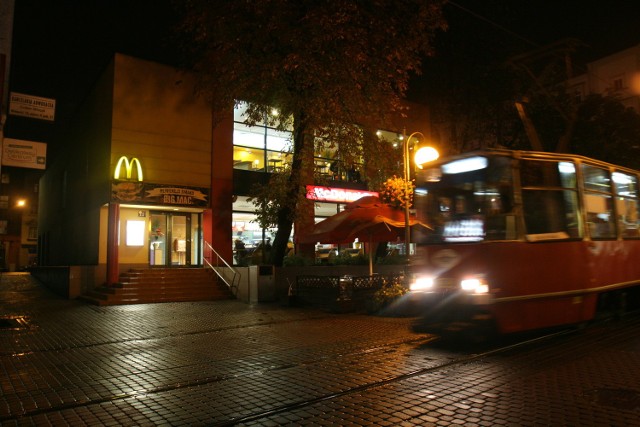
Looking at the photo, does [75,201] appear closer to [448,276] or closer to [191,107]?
[191,107]

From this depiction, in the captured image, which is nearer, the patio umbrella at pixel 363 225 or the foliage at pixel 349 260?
the patio umbrella at pixel 363 225

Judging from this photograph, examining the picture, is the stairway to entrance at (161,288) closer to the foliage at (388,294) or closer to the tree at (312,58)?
the tree at (312,58)

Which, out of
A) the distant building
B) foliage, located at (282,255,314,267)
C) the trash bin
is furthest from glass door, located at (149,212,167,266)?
the distant building

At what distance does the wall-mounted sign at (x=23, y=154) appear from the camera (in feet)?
39.5

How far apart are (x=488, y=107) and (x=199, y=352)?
62.1ft

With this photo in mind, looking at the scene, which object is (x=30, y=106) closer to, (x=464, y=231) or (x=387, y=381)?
(x=464, y=231)

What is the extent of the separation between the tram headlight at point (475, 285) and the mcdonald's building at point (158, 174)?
11.6 meters

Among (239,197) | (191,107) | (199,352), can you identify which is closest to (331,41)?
(191,107)

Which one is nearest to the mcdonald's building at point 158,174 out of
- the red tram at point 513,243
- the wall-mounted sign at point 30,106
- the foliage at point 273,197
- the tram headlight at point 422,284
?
the foliage at point 273,197

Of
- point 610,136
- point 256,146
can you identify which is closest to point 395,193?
point 256,146

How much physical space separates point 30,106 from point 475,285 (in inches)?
428

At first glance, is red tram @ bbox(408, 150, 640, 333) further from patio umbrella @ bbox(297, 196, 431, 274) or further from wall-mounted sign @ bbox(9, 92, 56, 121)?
wall-mounted sign @ bbox(9, 92, 56, 121)

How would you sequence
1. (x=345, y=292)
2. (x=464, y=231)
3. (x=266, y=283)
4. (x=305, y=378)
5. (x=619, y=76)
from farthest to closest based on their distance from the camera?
(x=619, y=76)
(x=266, y=283)
(x=345, y=292)
(x=464, y=231)
(x=305, y=378)

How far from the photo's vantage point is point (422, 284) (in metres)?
8.83
